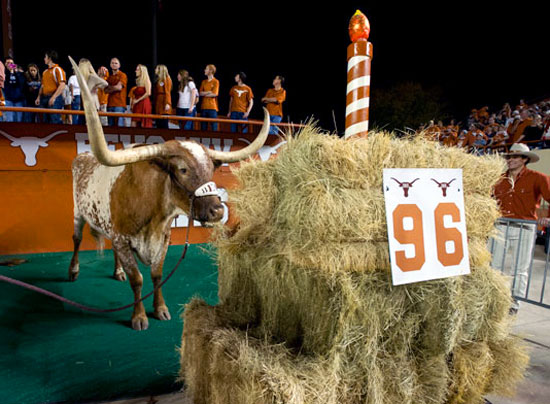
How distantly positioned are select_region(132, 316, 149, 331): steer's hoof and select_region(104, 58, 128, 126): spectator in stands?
420cm

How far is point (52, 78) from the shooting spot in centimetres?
624

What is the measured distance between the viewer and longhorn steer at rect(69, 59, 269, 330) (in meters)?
3.01

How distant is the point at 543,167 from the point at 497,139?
2.42m

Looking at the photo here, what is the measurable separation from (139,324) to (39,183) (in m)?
3.77

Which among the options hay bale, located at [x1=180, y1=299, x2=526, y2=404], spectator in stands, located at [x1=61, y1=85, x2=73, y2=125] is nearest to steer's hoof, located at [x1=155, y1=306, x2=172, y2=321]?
hay bale, located at [x1=180, y1=299, x2=526, y2=404]

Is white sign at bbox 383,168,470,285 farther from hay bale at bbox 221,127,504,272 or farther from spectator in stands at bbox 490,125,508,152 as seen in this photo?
spectator in stands at bbox 490,125,508,152

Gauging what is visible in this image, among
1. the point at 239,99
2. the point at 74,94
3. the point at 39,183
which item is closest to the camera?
the point at 39,183

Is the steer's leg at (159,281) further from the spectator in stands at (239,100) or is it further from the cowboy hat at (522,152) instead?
the spectator in stands at (239,100)

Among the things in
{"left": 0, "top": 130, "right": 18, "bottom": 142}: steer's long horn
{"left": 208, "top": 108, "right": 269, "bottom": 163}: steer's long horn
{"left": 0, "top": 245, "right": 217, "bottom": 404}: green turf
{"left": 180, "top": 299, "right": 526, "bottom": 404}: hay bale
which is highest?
{"left": 0, "top": 130, "right": 18, "bottom": 142}: steer's long horn

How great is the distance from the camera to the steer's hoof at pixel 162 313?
11.7 ft

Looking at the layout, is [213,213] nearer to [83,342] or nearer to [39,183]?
[83,342]

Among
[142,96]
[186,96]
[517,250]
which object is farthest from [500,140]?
[142,96]

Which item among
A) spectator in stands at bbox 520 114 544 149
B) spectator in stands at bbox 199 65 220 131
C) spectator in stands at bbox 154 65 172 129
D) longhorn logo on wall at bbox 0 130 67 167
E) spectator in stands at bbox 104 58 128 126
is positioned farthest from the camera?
spectator in stands at bbox 520 114 544 149

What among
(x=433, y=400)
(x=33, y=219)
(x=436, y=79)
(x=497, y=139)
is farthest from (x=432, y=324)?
(x=436, y=79)
